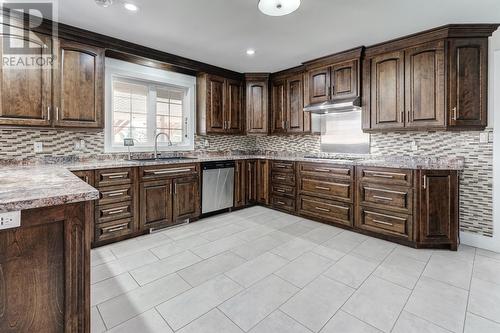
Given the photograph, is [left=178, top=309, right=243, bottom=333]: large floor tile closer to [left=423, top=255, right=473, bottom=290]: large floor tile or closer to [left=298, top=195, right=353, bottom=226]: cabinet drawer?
[left=423, top=255, right=473, bottom=290]: large floor tile

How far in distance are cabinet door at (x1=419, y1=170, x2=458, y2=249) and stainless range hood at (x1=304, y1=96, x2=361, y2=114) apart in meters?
1.27

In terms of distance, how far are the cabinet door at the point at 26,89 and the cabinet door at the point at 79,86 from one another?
97mm

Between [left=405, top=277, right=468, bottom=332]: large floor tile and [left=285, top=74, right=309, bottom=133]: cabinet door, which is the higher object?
[left=285, top=74, right=309, bottom=133]: cabinet door

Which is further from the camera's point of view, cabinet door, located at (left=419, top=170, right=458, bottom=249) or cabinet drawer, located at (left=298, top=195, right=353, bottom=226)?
cabinet drawer, located at (left=298, top=195, right=353, bottom=226)

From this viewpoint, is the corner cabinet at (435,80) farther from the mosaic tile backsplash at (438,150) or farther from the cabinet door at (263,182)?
the cabinet door at (263,182)

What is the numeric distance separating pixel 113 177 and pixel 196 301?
72.5 inches

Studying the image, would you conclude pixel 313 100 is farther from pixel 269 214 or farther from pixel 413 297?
pixel 413 297

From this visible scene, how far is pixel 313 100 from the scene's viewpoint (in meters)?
4.07

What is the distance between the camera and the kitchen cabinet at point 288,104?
4.36 m

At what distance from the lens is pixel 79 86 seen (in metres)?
2.93

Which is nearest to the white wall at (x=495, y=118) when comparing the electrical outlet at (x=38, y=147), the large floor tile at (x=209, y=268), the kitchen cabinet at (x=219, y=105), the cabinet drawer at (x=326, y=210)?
the cabinet drawer at (x=326, y=210)

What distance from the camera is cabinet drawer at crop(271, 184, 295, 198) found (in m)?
4.17

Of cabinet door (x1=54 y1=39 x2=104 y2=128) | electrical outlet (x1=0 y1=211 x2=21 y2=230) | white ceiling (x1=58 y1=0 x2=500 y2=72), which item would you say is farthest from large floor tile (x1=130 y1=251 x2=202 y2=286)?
white ceiling (x1=58 y1=0 x2=500 y2=72)

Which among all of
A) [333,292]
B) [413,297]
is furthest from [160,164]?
[413,297]
